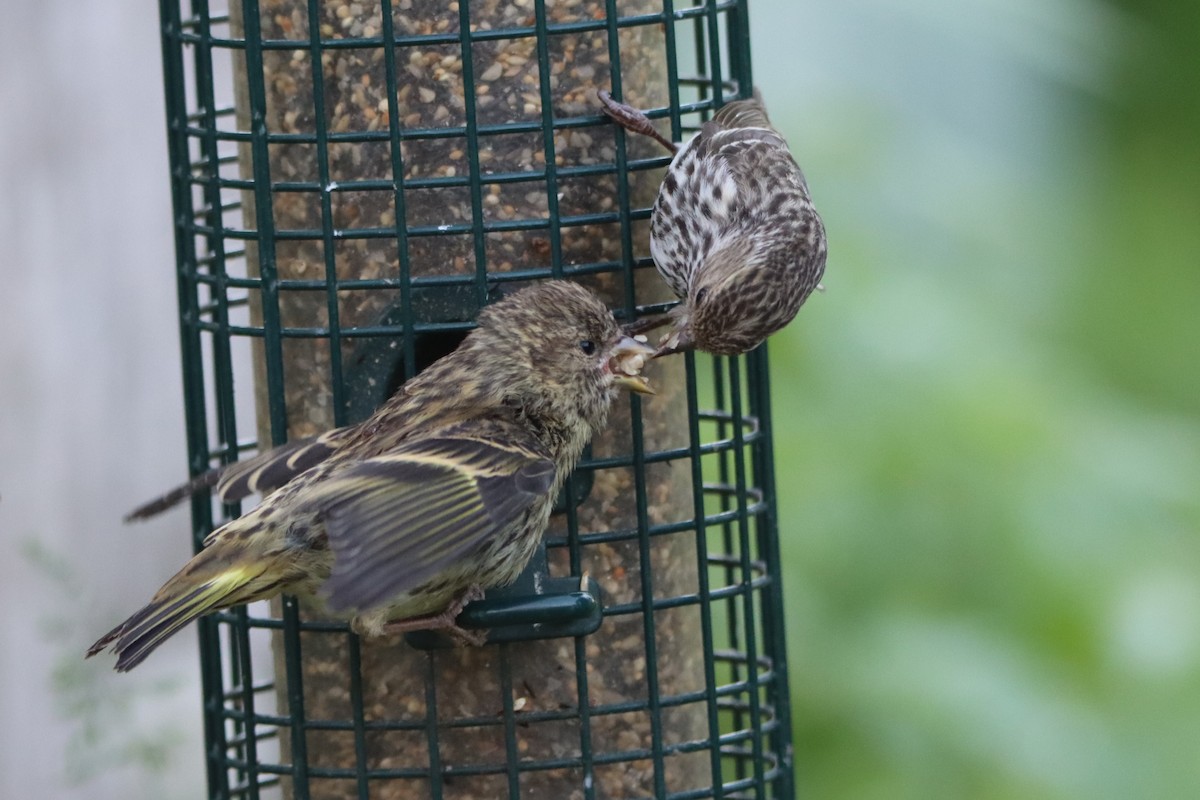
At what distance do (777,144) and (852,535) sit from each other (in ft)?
4.86

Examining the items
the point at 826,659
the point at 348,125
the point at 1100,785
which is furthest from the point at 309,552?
the point at 1100,785

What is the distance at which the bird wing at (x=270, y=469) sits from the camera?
6.46m

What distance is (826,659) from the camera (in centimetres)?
771

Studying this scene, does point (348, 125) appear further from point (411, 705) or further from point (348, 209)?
point (411, 705)

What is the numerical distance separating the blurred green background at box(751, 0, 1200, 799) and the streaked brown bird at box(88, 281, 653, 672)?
159 cm

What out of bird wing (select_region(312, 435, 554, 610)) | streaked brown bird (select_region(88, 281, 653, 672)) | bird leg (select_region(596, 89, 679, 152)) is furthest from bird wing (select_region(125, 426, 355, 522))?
bird leg (select_region(596, 89, 679, 152))

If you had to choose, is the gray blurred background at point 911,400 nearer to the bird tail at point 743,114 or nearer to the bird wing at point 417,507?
the bird tail at point 743,114

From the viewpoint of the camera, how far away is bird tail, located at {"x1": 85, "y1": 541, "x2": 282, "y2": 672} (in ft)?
19.5

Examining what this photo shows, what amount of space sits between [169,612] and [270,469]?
2.11 feet

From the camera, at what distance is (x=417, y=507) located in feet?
19.7

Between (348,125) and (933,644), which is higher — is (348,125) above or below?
above

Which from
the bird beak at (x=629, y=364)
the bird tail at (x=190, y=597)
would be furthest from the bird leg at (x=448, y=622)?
the bird beak at (x=629, y=364)

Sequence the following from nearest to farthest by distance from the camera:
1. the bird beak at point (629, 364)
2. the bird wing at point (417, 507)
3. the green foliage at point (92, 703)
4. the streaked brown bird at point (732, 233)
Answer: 1. the bird wing at point (417, 507)
2. the bird beak at point (629, 364)
3. the streaked brown bird at point (732, 233)
4. the green foliage at point (92, 703)

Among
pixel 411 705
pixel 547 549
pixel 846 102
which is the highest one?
pixel 846 102
